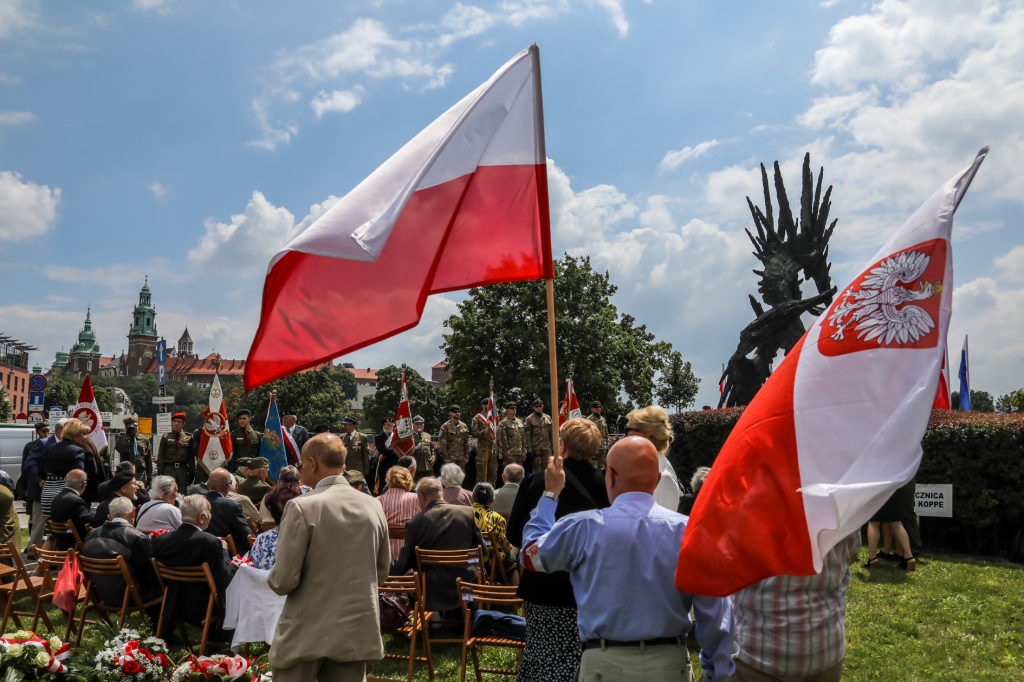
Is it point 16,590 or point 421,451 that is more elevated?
point 421,451

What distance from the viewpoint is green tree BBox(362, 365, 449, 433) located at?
262ft

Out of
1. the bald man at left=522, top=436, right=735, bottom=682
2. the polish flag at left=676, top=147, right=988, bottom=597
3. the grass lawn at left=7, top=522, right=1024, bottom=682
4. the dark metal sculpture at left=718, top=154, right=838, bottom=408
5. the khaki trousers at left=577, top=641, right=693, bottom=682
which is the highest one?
the dark metal sculpture at left=718, top=154, right=838, bottom=408

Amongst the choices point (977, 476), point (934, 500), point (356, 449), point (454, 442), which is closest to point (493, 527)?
point (934, 500)

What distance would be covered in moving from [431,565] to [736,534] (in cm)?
418

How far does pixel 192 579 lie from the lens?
5926 mm

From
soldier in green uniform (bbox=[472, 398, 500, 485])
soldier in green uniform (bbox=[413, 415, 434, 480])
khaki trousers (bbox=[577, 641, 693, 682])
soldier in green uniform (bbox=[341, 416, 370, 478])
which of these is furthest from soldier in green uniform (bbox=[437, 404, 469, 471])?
khaki trousers (bbox=[577, 641, 693, 682])

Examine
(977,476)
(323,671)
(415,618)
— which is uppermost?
(977,476)

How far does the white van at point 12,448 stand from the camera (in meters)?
18.5

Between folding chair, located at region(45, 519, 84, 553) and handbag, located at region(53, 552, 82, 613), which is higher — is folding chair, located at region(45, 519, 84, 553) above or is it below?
above

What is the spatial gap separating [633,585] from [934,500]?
9.83m

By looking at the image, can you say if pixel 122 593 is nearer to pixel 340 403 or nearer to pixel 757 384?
pixel 757 384

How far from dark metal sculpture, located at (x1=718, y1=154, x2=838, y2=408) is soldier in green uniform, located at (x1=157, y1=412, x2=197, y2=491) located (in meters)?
17.6

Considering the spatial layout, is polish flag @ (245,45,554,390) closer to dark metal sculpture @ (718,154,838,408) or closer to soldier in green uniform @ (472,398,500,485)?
soldier in green uniform @ (472,398,500,485)

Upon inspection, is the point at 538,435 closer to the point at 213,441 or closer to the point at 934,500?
the point at 213,441
